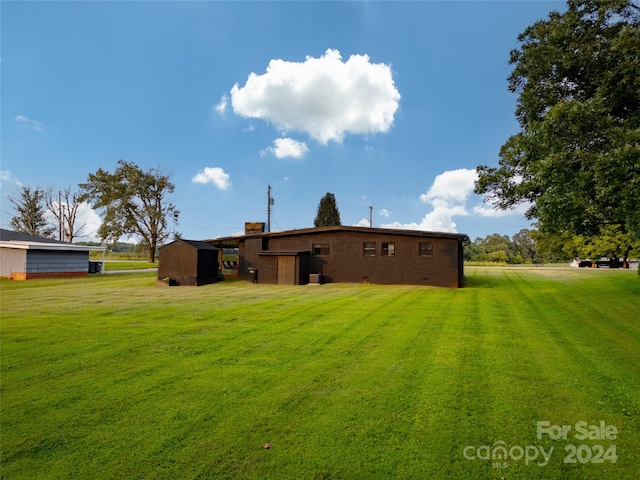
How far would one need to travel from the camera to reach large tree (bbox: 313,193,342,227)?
47.9 m

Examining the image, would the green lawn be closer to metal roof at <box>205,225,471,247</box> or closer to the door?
metal roof at <box>205,225,471,247</box>

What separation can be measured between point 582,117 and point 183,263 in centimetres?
2083

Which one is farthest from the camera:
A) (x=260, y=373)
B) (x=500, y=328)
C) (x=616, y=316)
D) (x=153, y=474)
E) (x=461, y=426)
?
(x=616, y=316)

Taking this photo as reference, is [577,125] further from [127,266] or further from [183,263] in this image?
[127,266]

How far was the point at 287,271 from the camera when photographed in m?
21.1

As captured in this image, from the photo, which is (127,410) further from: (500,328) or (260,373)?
(500,328)

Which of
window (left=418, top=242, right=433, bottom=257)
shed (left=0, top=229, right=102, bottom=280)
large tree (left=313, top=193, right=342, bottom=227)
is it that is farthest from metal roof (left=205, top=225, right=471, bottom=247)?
large tree (left=313, top=193, right=342, bottom=227)

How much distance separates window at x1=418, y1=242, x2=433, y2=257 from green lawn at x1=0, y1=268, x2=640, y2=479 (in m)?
11.4

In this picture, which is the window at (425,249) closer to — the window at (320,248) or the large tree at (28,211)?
the window at (320,248)

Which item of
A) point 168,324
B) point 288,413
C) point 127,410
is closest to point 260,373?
point 288,413

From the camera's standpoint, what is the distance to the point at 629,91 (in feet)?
39.4

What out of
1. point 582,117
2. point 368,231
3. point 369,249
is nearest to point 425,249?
point 369,249

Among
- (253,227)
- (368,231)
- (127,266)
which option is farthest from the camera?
(127,266)

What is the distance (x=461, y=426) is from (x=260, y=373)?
2.96 metres
